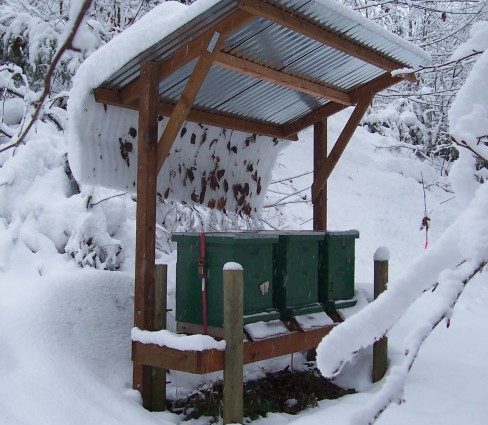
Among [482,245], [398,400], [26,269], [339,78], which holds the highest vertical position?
[339,78]

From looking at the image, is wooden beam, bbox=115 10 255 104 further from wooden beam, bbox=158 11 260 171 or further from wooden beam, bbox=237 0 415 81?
wooden beam, bbox=237 0 415 81

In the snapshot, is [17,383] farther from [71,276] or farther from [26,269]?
[26,269]

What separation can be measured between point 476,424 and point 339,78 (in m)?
3.55

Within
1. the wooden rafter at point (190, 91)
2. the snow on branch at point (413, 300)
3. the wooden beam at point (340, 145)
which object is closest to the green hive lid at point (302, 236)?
the wooden rafter at point (190, 91)

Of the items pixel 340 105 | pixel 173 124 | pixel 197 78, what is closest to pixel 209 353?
pixel 173 124

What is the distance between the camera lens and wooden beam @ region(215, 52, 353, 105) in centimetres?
476

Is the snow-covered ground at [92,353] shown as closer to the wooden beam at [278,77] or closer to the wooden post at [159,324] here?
the wooden post at [159,324]

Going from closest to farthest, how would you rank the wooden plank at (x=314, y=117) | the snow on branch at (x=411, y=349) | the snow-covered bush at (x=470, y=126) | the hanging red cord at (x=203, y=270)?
the snow on branch at (x=411, y=349), the snow-covered bush at (x=470, y=126), the hanging red cord at (x=203, y=270), the wooden plank at (x=314, y=117)

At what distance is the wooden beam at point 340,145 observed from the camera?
21.0 feet

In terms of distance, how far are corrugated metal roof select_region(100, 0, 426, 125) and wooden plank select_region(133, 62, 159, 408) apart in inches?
12.0

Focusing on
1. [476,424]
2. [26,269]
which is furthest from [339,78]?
[26,269]

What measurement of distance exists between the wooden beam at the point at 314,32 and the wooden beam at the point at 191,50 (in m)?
0.12

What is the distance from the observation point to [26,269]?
6.59m

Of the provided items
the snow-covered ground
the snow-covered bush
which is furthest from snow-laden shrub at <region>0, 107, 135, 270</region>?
the snow-covered bush
